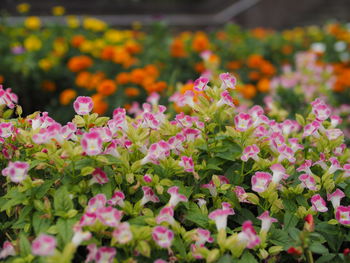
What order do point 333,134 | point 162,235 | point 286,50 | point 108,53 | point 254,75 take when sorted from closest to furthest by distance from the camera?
point 162,235
point 333,134
point 108,53
point 254,75
point 286,50

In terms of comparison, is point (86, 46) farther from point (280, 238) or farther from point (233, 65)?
point (280, 238)

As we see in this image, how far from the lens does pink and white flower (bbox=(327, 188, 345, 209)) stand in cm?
117

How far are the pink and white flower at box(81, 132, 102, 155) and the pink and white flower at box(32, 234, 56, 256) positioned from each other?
23 centimetres

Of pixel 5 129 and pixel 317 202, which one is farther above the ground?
pixel 5 129

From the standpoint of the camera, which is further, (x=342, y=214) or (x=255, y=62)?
(x=255, y=62)

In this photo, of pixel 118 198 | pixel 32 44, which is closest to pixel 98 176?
pixel 118 198

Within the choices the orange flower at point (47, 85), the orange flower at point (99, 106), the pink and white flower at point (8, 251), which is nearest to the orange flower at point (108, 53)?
the orange flower at point (99, 106)

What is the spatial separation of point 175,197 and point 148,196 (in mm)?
78

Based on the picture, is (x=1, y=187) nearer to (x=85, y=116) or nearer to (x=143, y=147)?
(x=85, y=116)

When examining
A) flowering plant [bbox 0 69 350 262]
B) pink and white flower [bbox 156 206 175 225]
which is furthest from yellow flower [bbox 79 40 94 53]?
pink and white flower [bbox 156 206 175 225]

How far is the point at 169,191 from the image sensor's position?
41.3 inches

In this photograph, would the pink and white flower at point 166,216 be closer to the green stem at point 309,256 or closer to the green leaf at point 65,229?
the green leaf at point 65,229

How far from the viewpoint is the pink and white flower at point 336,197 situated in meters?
1.17

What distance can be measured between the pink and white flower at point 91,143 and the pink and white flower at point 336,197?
2.13 feet
